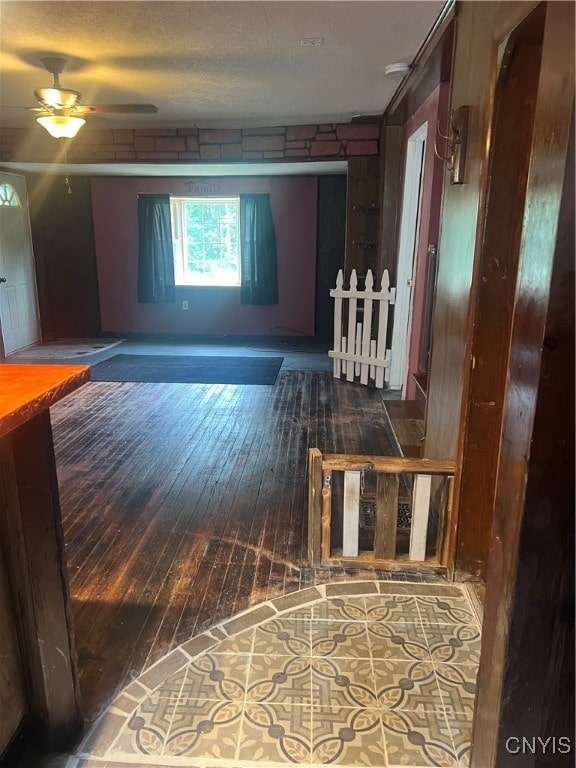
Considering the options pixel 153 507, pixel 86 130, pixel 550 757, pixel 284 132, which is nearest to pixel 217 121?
pixel 284 132

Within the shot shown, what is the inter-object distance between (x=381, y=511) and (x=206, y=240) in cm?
582

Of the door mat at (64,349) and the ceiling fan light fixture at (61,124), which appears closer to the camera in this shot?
the ceiling fan light fixture at (61,124)

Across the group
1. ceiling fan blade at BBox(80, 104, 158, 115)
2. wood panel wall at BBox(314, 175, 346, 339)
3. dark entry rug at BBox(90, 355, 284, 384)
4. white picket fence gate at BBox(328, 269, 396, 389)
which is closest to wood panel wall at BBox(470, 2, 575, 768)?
ceiling fan blade at BBox(80, 104, 158, 115)

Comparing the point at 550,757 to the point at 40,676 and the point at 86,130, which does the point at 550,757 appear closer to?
the point at 40,676

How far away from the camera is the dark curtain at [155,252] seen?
22.6 ft

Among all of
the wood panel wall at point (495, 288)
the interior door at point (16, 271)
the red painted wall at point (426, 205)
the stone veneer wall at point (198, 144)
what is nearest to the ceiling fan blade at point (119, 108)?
the stone veneer wall at point (198, 144)

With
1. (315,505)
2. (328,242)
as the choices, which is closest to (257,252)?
(328,242)

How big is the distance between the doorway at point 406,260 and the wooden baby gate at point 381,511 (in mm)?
2558

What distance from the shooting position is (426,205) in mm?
3725

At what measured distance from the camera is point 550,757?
37.8 inches

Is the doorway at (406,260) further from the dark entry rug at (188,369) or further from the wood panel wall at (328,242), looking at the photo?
the wood panel wall at (328,242)

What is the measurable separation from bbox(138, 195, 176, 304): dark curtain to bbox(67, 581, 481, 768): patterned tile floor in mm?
5888

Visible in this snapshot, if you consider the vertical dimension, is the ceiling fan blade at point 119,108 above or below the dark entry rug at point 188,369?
above

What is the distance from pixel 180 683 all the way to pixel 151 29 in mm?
3001
